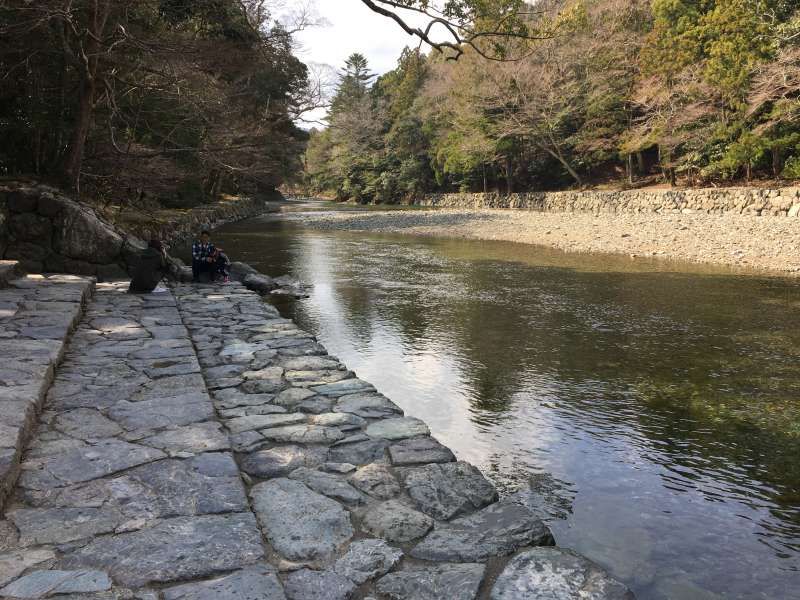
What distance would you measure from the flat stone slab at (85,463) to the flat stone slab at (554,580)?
195cm

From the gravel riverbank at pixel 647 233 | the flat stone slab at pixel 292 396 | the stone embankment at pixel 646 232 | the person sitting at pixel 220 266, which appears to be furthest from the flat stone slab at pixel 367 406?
the stone embankment at pixel 646 232

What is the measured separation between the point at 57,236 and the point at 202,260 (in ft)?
7.22

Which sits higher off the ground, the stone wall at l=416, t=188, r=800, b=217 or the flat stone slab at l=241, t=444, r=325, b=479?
the stone wall at l=416, t=188, r=800, b=217

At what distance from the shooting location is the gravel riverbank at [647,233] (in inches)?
537

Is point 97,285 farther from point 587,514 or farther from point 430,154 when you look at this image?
point 430,154

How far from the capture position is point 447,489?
3.18 metres

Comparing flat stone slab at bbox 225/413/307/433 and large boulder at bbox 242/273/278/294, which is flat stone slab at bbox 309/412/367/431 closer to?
flat stone slab at bbox 225/413/307/433

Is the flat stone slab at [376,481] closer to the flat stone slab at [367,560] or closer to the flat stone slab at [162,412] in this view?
the flat stone slab at [367,560]

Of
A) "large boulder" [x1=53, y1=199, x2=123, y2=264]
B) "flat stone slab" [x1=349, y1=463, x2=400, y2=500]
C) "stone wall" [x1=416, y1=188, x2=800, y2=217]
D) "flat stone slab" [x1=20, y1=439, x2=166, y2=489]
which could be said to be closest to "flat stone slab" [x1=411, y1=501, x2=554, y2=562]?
"flat stone slab" [x1=349, y1=463, x2=400, y2=500]

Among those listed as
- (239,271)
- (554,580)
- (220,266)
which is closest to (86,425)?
(554,580)

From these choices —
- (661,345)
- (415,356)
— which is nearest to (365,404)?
(415,356)

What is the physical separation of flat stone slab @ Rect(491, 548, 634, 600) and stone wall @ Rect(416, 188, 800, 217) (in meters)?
18.4

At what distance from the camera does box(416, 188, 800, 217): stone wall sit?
60.8 ft

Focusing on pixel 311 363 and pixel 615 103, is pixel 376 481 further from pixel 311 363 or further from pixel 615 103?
pixel 615 103
